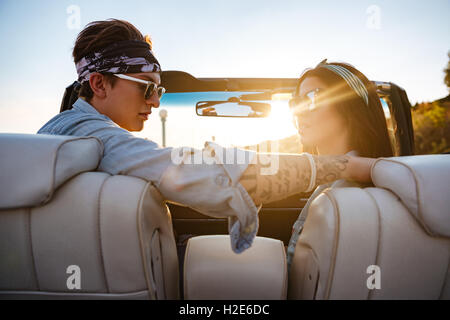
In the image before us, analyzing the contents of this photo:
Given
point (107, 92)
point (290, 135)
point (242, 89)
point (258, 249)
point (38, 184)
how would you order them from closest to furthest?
point (38, 184)
point (258, 249)
point (107, 92)
point (290, 135)
point (242, 89)

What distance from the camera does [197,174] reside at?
3.75 feet

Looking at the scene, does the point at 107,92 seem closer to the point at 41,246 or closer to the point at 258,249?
the point at 41,246

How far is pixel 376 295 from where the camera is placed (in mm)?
1115

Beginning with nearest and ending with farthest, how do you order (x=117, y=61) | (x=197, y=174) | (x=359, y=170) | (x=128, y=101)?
(x=197, y=174) → (x=359, y=170) → (x=117, y=61) → (x=128, y=101)

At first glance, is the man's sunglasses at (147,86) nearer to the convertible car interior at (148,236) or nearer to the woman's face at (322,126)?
the convertible car interior at (148,236)

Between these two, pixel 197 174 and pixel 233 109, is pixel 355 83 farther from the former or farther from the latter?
pixel 233 109

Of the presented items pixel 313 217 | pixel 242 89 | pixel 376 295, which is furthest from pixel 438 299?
pixel 242 89

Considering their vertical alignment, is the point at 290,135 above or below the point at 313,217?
above

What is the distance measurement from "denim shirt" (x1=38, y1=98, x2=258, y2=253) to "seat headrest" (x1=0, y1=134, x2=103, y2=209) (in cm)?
19

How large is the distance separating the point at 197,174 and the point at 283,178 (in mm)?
374

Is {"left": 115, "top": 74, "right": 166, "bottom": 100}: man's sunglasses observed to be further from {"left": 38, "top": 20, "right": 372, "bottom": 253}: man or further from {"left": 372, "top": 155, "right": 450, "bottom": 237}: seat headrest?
{"left": 372, "top": 155, "right": 450, "bottom": 237}: seat headrest

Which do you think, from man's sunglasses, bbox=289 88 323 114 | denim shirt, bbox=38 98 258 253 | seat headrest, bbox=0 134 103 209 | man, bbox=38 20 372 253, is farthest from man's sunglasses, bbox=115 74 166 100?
man's sunglasses, bbox=289 88 323 114

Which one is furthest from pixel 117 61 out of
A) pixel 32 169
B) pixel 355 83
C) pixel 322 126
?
pixel 355 83
